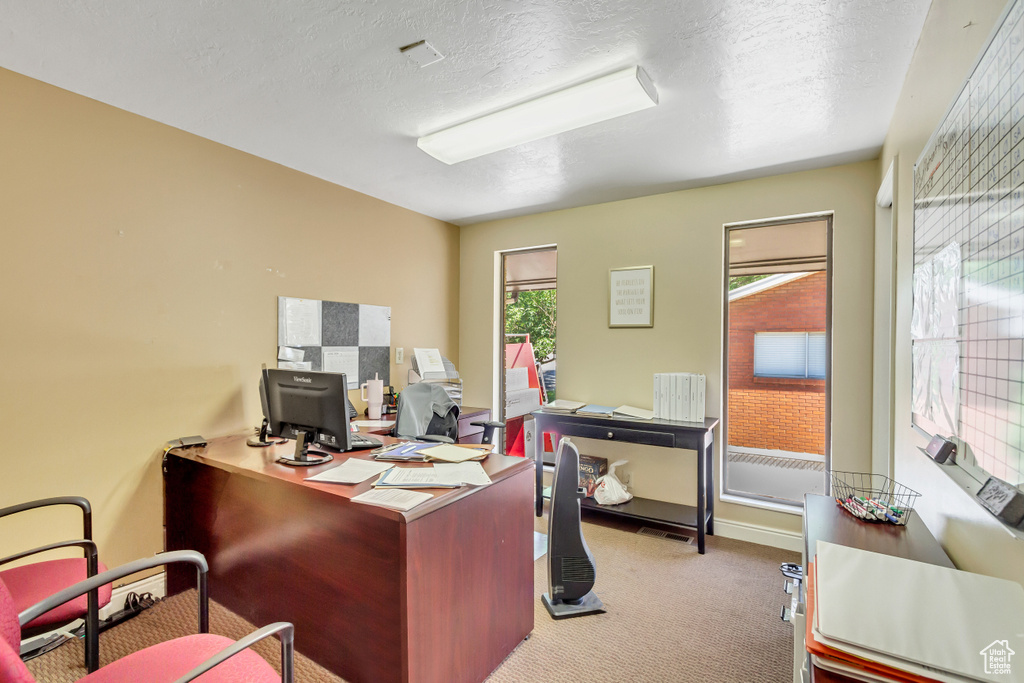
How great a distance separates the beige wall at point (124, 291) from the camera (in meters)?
2.00

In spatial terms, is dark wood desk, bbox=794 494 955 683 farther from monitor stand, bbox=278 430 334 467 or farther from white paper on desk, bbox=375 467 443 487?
monitor stand, bbox=278 430 334 467

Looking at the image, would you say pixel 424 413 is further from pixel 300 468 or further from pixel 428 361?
pixel 300 468

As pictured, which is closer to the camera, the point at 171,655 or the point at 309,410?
the point at 171,655

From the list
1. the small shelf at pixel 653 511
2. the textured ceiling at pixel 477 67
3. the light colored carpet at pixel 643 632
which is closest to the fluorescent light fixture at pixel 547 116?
the textured ceiling at pixel 477 67

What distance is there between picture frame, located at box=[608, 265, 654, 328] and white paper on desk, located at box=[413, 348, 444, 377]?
149 centimetres

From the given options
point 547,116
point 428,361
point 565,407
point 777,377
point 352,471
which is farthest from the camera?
point 428,361

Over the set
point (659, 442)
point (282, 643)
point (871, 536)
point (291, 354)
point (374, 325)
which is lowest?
point (282, 643)

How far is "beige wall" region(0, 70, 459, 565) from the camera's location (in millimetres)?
2004

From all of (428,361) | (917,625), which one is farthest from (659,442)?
(917,625)

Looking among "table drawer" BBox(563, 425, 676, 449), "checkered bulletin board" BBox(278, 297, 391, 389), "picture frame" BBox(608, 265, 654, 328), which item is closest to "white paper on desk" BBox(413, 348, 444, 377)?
"checkered bulletin board" BBox(278, 297, 391, 389)

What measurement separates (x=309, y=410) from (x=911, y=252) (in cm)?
250

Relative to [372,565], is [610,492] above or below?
below

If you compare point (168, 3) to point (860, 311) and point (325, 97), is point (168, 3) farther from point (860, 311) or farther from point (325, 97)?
point (860, 311)

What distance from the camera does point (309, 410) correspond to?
7.02 feet
